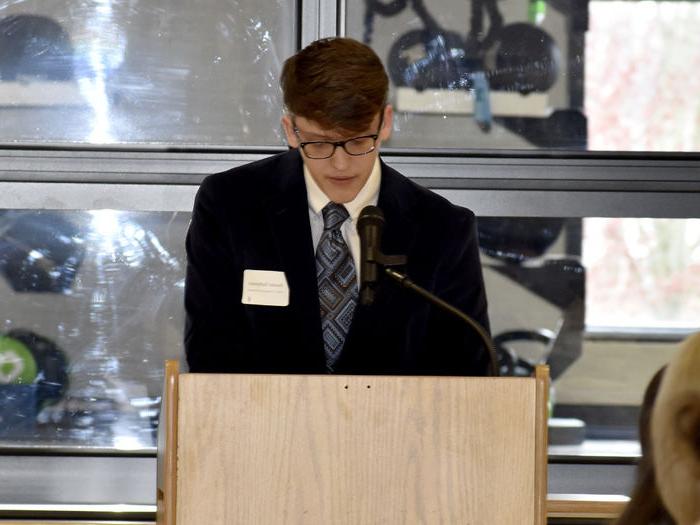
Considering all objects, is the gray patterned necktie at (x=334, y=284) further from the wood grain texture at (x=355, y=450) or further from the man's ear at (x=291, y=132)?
the wood grain texture at (x=355, y=450)

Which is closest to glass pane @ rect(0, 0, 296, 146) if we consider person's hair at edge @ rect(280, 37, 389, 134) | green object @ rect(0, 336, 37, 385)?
green object @ rect(0, 336, 37, 385)

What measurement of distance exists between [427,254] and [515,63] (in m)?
1.12

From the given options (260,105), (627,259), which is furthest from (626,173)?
(260,105)

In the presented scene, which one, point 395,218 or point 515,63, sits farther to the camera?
point 515,63

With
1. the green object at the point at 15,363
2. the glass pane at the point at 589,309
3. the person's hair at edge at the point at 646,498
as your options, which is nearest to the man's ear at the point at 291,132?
the glass pane at the point at 589,309

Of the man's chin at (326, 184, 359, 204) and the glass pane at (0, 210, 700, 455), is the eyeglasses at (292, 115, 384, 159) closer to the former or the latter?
the man's chin at (326, 184, 359, 204)

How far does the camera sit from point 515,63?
3.38m

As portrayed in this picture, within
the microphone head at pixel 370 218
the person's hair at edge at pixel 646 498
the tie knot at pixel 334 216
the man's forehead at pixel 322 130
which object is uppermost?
the man's forehead at pixel 322 130

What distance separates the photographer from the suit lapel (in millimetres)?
2359

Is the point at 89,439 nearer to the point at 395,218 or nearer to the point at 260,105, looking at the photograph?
the point at 260,105

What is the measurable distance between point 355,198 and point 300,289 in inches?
9.5

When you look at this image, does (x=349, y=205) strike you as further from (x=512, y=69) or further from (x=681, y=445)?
(x=681, y=445)

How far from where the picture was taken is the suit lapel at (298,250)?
2.36m

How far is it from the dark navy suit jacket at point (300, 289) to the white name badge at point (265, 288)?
0.6 inches
